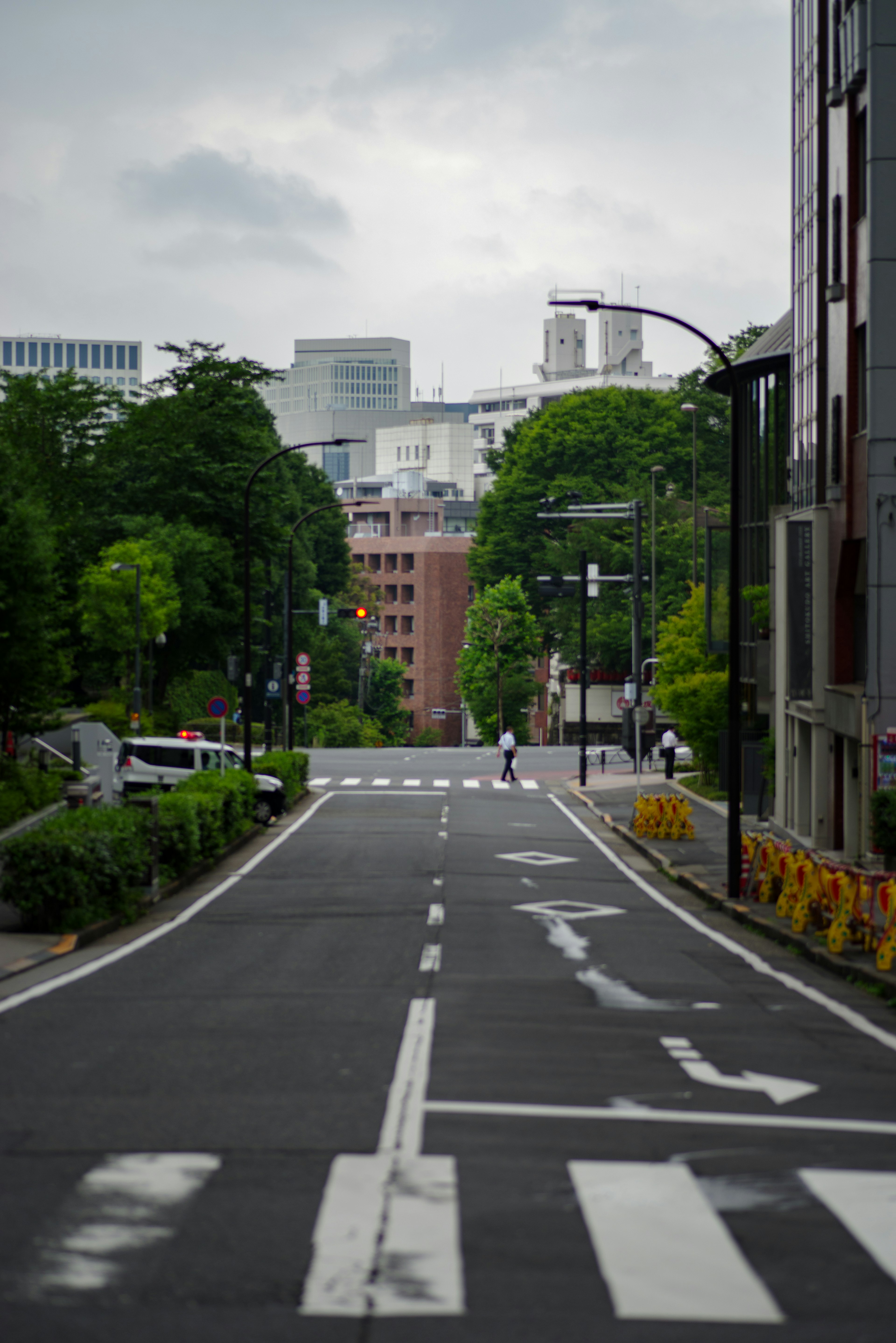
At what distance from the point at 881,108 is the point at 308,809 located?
69.4 ft

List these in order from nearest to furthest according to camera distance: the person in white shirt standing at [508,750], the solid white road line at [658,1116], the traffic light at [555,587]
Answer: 1. the solid white road line at [658,1116]
2. the traffic light at [555,587]
3. the person in white shirt standing at [508,750]

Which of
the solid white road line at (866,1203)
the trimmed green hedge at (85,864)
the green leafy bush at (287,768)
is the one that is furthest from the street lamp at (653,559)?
the solid white road line at (866,1203)

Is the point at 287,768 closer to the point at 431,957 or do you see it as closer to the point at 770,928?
the point at 770,928

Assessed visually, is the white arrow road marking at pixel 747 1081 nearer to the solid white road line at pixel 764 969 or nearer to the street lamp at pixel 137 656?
the solid white road line at pixel 764 969

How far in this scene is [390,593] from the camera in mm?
143500

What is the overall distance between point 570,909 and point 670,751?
93.8 ft

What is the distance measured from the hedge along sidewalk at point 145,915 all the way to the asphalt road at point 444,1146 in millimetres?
584

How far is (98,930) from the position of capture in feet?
58.8

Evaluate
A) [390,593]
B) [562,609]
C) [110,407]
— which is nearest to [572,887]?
[110,407]

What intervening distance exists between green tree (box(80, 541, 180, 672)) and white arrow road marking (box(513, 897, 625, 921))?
34.0 m

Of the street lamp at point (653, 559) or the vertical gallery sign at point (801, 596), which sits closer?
the vertical gallery sign at point (801, 596)

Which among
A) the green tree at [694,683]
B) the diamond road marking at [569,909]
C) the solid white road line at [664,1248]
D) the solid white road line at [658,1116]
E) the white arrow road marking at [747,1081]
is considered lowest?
the diamond road marking at [569,909]

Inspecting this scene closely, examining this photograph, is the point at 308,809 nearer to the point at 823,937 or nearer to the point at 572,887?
the point at 572,887

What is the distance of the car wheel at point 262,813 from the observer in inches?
1329
